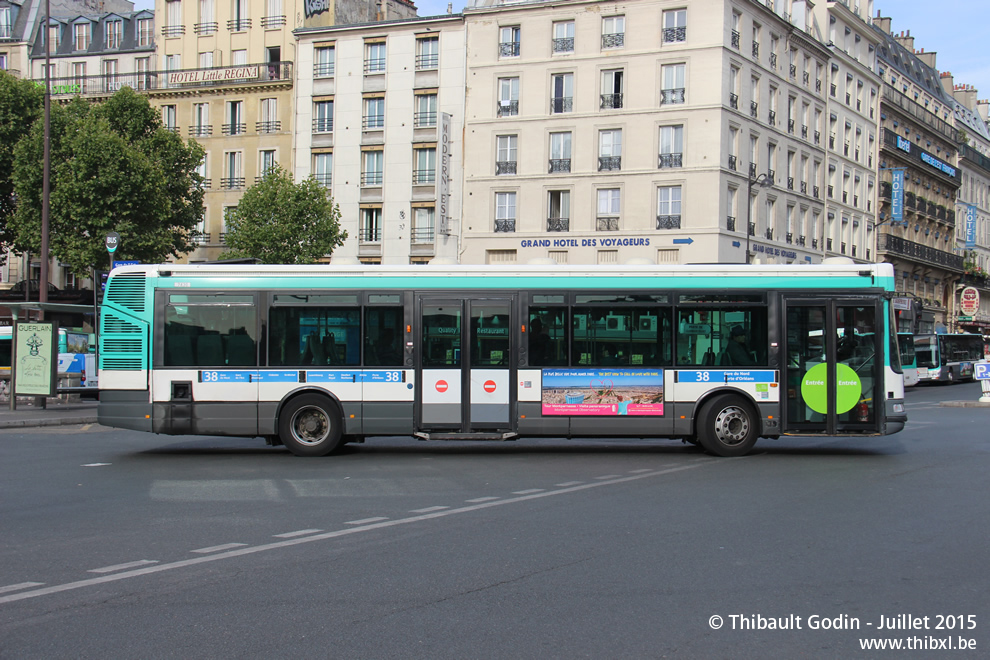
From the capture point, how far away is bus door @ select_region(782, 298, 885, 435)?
13.7 metres

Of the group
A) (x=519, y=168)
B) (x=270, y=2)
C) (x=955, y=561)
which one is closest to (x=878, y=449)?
(x=955, y=561)

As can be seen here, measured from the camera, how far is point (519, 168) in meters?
45.7

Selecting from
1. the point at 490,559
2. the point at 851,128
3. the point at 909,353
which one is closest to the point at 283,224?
the point at 909,353

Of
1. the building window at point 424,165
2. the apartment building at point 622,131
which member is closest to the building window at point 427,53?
the apartment building at point 622,131

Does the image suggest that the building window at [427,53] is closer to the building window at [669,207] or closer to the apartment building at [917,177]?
the building window at [669,207]

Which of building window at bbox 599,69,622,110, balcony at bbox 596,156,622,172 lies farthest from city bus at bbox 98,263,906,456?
building window at bbox 599,69,622,110

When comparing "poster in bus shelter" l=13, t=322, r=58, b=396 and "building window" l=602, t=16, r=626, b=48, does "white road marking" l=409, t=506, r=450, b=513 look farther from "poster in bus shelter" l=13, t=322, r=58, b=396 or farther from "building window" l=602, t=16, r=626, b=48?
"building window" l=602, t=16, r=626, b=48

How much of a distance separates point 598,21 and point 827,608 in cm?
4231

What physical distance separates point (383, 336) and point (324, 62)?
1493 inches

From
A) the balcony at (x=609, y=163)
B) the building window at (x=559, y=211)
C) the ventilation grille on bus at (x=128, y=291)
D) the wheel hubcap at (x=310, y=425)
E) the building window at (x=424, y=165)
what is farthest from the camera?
the building window at (x=424, y=165)

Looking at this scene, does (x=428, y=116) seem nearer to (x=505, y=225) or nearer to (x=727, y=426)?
(x=505, y=225)

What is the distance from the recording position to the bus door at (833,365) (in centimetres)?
1373

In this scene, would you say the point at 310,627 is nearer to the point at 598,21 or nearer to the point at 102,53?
the point at 598,21

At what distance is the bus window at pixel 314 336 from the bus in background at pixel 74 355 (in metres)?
12.7
